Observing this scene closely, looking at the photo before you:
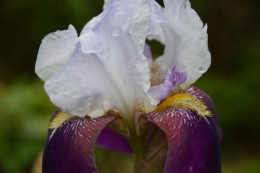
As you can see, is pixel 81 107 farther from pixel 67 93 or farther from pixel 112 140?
pixel 112 140

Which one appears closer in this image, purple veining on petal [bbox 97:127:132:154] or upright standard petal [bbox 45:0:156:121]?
upright standard petal [bbox 45:0:156:121]

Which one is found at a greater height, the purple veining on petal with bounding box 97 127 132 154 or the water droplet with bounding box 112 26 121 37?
the water droplet with bounding box 112 26 121 37

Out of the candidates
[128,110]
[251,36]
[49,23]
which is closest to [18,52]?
[49,23]

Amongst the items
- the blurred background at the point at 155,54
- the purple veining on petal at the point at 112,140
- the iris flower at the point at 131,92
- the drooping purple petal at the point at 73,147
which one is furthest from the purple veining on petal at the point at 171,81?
the blurred background at the point at 155,54

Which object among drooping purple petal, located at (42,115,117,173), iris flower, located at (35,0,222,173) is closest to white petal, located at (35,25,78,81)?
iris flower, located at (35,0,222,173)

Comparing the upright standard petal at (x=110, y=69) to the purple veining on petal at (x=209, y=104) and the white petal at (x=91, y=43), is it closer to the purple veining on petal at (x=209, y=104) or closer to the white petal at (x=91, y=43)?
the white petal at (x=91, y=43)

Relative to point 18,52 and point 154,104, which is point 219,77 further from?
point 154,104

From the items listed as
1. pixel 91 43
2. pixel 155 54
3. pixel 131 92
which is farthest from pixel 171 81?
pixel 155 54

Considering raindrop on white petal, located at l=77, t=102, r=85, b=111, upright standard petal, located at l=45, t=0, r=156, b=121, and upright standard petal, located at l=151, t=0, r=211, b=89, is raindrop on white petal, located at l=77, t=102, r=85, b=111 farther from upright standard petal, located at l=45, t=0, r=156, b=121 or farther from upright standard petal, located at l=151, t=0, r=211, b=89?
upright standard petal, located at l=151, t=0, r=211, b=89
